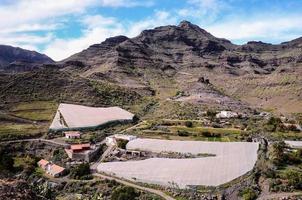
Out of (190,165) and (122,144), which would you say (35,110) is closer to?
(122,144)

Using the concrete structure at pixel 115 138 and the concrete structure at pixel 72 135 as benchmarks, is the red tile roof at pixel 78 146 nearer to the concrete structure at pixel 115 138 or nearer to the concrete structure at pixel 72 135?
the concrete structure at pixel 115 138

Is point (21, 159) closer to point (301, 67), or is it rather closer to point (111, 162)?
point (111, 162)

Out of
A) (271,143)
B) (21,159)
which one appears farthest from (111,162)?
(271,143)

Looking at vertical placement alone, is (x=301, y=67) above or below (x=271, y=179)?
above

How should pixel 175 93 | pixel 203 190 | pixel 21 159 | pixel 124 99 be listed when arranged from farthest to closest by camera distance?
pixel 175 93, pixel 124 99, pixel 21 159, pixel 203 190

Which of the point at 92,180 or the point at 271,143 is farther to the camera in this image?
the point at 271,143

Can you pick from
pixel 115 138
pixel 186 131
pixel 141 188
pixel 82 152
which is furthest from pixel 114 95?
pixel 141 188

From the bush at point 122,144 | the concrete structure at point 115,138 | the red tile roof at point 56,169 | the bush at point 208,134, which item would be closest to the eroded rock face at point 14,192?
the red tile roof at point 56,169
